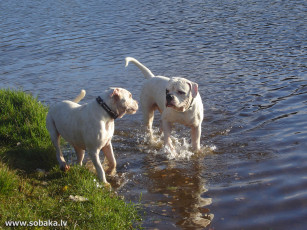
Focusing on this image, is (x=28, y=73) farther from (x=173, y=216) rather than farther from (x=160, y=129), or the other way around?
(x=173, y=216)

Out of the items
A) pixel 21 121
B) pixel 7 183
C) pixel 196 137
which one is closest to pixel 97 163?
pixel 7 183

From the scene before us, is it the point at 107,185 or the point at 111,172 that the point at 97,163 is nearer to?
the point at 107,185

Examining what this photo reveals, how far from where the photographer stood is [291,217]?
486 centimetres

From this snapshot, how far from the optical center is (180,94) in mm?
6191

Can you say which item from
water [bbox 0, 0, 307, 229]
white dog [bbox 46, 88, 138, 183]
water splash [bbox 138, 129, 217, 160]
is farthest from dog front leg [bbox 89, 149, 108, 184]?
water splash [bbox 138, 129, 217, 160]

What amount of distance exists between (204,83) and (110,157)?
5.26 m

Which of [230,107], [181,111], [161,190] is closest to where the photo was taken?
[161,190]

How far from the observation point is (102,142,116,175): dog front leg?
6195mm

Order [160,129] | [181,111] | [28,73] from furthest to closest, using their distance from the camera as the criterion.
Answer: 1. [28,73]
2. [160,129]
3. [181,111]

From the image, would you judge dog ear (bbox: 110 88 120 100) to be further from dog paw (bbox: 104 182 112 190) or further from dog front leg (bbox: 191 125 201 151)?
dog front leg (bbox: 191 125 201 151)

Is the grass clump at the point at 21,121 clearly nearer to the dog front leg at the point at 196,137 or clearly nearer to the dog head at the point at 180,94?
the dog head at the point at 180,94

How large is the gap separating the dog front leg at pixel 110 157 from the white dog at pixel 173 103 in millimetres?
1074

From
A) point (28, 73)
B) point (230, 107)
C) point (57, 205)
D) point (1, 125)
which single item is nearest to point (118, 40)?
point (28, 73)

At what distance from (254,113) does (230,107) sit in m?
0.67
